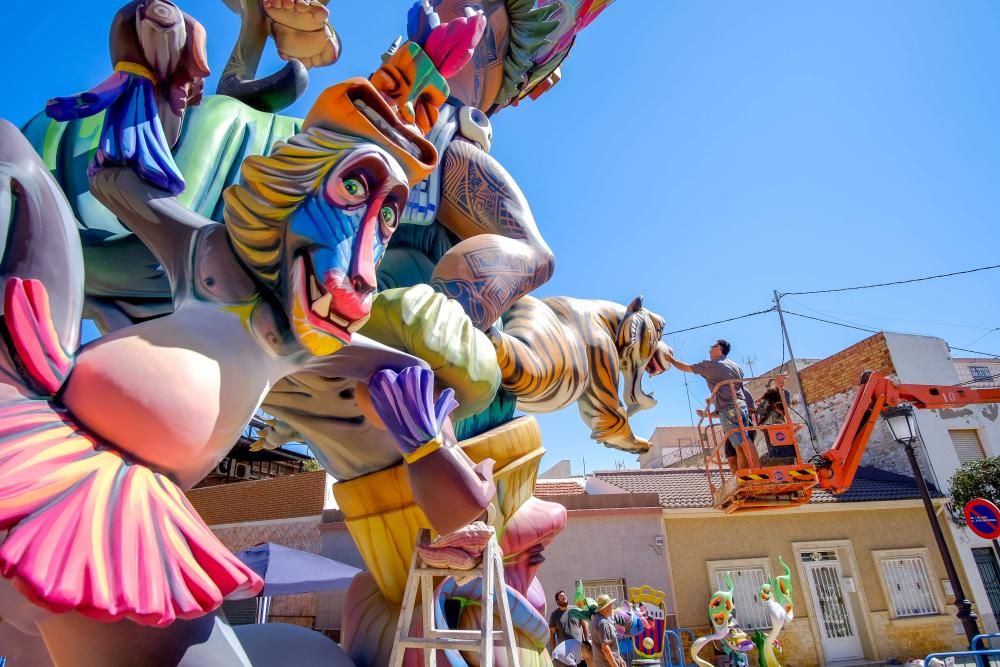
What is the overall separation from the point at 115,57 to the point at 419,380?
0.97 metres

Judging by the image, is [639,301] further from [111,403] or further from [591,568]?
[591,568]

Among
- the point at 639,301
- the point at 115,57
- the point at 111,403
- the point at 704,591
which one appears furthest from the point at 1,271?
the point at 704,591

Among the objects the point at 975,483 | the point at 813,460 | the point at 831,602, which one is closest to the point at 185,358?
the point at 813,460

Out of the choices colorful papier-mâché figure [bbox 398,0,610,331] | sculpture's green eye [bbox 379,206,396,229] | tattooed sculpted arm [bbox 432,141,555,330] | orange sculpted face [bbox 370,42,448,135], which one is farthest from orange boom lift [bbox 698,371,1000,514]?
sculpture's green eye [bbox 379,206,396,229]

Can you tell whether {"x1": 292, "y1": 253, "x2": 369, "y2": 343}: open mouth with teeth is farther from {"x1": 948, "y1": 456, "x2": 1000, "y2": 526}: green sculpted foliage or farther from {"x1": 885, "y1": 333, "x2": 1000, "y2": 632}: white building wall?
{"x1": 885, "y1": 333, "x2": 1000, "y2": 632}: white building wall

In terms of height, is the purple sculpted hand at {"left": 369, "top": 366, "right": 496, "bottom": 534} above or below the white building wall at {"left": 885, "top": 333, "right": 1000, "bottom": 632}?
below

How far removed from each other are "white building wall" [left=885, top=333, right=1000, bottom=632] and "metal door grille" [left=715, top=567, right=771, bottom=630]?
13.2ft

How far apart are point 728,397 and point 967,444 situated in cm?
750

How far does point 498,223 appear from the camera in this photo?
2.17 metres

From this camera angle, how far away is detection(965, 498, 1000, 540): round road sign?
16.9 feet

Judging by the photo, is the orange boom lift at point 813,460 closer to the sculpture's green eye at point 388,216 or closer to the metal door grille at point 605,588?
the metal door grille at point 605,588

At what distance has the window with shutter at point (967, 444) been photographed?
454 inches

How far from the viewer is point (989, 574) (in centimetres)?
1070

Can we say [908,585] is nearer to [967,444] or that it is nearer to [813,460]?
[967,444]
